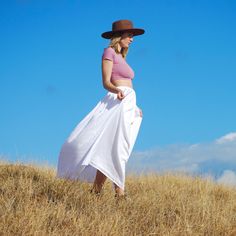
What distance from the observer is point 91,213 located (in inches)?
240

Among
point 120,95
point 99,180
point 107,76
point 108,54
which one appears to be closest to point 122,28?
point 108,54

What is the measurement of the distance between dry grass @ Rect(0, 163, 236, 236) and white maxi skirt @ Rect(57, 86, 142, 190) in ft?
0.99

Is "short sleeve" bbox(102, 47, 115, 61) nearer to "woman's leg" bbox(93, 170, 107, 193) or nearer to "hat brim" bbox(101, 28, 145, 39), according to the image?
"hat brim" bbox(101, 28, 145, 39)

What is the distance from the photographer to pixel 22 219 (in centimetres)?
543

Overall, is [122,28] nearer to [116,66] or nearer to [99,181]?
[116,66]

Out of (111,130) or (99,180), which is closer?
(111,130)

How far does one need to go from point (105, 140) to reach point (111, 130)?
0.15 m

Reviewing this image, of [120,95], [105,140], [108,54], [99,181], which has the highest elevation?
[108,54]

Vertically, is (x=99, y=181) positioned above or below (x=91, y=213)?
above

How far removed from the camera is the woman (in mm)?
7027

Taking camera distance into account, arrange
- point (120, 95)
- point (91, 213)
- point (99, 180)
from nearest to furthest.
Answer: point (91, 213)
point (120, 95)
point (99, 180)

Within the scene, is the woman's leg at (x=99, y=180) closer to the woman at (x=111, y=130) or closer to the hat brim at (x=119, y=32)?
the woman at (x=111, y=130)

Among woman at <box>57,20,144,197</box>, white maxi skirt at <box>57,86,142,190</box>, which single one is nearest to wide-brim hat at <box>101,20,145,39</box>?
woman at <box>57,20,144,197</box>

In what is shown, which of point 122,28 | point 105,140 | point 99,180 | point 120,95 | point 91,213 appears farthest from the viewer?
point 122,28
